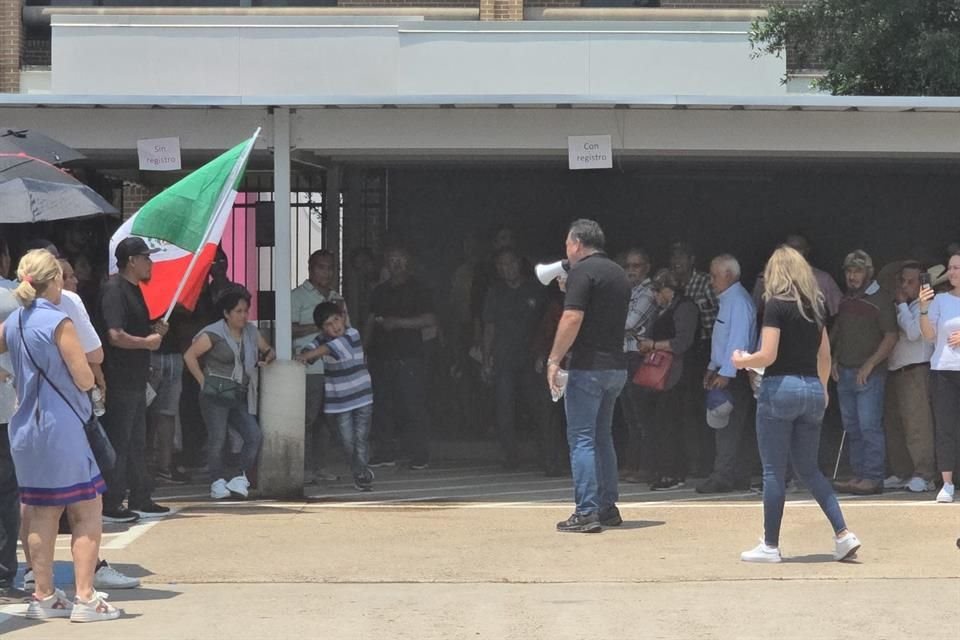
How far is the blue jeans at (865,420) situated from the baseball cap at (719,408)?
0.94 metres

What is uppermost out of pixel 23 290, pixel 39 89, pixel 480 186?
pixel 39 89

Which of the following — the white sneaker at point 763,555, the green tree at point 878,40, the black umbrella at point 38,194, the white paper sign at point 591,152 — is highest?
the green tree at point 878,40

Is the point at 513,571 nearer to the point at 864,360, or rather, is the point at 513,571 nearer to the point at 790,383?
the point at 790,383

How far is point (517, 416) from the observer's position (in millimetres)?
13328

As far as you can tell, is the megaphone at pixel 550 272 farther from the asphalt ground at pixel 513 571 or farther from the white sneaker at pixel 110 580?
the white sneaker at pixel 110 580

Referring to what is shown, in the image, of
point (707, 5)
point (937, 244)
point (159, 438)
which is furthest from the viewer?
point (707, 5)

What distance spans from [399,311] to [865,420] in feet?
13.1

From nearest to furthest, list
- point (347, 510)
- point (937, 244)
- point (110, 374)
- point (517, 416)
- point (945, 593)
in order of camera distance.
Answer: point (945, 593), point (110, 374), point (347, 510), point (517, 416), point (937, 244)

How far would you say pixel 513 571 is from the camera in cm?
826

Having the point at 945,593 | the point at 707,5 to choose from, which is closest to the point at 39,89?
the point at 707,5

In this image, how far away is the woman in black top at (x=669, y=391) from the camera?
11.7 metres

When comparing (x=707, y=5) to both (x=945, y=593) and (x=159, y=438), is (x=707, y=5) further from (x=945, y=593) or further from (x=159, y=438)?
(x=945, y=593)

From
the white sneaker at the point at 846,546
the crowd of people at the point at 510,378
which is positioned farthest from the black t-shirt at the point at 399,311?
the white sneaker at the point at 846,546

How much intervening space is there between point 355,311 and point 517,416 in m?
1.91
